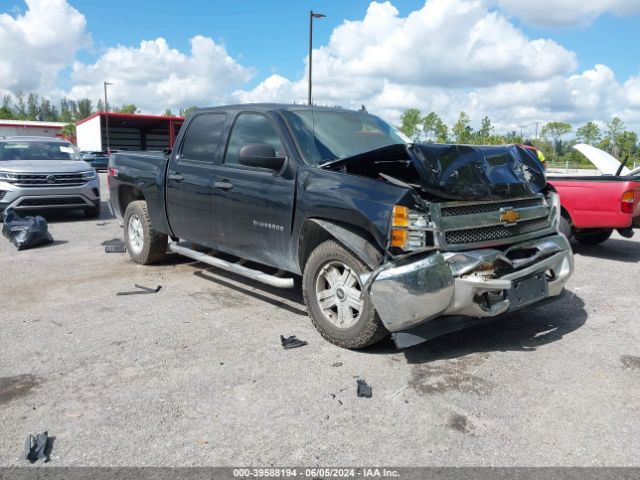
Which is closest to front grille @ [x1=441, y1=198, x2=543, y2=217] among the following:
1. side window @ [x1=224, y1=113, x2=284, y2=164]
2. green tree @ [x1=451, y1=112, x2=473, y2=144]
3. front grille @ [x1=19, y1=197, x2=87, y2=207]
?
side window @ [x1=224, y1=113, x2=284, y2=164]

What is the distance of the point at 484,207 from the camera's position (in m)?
4.19

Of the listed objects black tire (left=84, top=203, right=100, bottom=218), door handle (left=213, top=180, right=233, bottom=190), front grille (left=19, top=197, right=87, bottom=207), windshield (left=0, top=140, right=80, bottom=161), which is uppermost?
windshield (left=0, top=140, right=80, bottom=161)

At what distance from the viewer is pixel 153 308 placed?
5375 millimetres

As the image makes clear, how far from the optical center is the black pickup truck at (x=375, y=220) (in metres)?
3.83

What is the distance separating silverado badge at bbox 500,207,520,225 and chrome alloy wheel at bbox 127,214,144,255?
180 inches

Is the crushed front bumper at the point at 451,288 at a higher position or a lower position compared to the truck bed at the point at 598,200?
lower

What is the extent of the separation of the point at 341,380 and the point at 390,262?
2.84 feet

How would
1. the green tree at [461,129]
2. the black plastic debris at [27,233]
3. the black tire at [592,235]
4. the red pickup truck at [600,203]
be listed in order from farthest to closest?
the green tree at [461,129], the black tire at [592,235], the black plastic debris at [27,233], the red pickup truck at [600,203]

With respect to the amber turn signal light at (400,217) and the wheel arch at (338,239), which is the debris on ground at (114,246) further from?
the amber turn signal light at (400,217)

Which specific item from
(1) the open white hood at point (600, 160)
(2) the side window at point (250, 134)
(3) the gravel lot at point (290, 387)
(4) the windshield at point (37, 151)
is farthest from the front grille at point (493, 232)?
(4) the windshield at point (37, 151)

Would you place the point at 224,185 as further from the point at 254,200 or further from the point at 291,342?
the point at 291,342

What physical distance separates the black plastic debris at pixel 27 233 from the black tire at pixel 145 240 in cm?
208

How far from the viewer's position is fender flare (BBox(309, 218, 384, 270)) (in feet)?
12.9

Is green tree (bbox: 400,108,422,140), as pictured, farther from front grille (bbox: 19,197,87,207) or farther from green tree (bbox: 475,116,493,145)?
front grille (bbox: 19,197,87,207)
